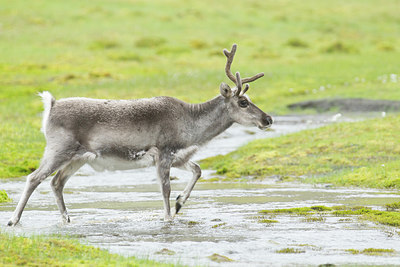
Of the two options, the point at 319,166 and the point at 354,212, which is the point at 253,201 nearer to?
the point at 354,212

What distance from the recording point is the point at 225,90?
1434 centimetres

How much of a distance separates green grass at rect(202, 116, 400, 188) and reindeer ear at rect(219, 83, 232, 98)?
15.9ft

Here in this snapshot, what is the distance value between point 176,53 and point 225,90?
1695 inches

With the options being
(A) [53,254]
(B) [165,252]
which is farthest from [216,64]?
(A) [53,254]

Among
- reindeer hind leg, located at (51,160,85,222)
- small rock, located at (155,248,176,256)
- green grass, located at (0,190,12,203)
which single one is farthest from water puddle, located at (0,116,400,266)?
reindeer hind leg, located at (51,160,85,222)

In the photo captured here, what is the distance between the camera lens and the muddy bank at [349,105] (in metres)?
A: 31.5

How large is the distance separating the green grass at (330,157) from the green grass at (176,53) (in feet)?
24.1

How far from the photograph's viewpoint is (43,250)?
366 inches

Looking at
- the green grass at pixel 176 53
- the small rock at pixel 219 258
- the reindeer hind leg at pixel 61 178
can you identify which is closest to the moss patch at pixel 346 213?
the small rock at pixel 219 258

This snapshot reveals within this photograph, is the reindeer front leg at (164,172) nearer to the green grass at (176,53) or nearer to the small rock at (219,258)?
the small rock at (219,258)

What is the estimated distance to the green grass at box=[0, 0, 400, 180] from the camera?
121 feet

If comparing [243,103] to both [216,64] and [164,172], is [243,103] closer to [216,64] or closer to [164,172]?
[164,172]

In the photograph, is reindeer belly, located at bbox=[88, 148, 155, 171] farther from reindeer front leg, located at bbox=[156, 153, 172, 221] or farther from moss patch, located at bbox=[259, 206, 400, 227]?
moss patch, located at bbox=[259, 206, 400, 227]

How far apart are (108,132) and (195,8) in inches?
2867
